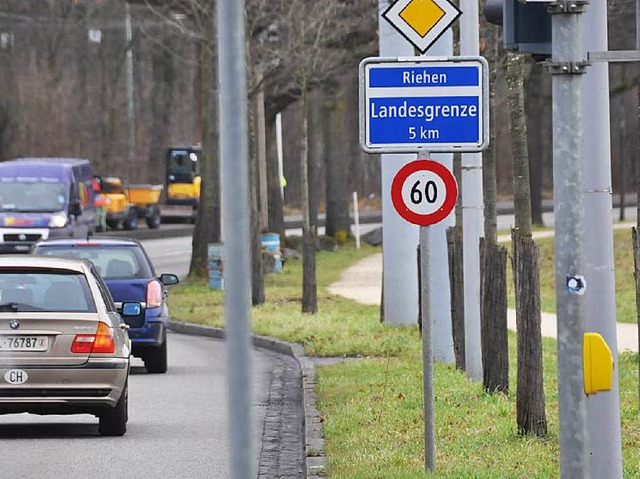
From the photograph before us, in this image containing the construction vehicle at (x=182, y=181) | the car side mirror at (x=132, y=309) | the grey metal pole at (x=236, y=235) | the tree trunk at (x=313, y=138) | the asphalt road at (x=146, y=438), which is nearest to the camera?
the grey metal pole at (x=236, y=235)

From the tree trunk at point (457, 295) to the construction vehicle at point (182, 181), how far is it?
51.6 m

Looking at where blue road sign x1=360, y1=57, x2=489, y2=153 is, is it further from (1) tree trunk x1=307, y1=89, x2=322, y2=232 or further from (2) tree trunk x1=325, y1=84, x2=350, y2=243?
(2) tree trunk x1=325, y1=84, x2=350, y2=243

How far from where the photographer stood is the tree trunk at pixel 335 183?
172 feet

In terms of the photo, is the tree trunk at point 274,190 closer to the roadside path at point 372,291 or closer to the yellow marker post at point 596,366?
the roadside path at point 372,291

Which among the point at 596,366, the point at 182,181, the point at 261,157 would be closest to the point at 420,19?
the point at 596,366

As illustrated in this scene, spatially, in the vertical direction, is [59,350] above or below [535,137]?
below

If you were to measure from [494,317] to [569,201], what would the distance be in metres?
6.68

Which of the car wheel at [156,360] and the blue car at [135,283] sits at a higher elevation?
the blue car at [135,283]

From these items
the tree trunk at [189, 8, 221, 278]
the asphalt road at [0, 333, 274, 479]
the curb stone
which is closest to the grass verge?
the curb stone

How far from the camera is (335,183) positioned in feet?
174

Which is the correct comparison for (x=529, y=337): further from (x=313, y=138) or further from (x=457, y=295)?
(x=313, y=138)

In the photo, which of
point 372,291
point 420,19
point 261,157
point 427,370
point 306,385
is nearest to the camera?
point 427,370

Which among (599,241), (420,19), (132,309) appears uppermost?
(420,19)

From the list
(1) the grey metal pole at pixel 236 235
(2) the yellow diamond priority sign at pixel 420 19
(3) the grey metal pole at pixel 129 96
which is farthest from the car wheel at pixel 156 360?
(3) the grey metal pole at pixel 129 96
